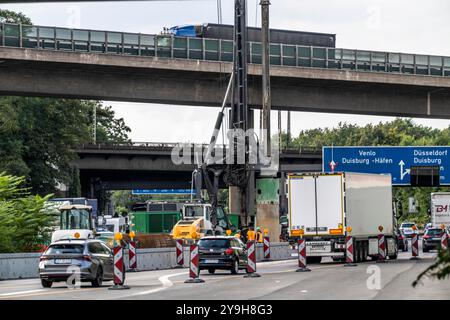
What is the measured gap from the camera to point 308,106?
65.1 m

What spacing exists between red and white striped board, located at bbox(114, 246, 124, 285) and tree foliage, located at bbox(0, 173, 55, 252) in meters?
14.1

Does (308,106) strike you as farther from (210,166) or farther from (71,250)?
(71,250)

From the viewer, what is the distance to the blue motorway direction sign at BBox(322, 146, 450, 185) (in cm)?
6750

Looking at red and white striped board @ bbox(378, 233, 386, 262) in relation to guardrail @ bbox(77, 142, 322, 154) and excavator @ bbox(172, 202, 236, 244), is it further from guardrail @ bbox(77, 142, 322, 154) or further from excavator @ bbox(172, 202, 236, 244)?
guardrail @ bbox(77, 142, 322, 154)

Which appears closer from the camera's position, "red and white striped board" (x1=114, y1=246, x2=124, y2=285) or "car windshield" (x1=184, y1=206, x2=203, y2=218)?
"red and white striped board" (x1=114, y1=246, x2=124, y2=285)

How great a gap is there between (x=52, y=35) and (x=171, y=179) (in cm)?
4976

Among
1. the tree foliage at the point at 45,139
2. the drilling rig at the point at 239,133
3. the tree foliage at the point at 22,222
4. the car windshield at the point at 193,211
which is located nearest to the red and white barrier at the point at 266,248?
the drilling rig at the point at 239,133

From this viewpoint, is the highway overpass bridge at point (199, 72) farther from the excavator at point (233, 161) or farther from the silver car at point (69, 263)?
the silver car at point (69, 263)

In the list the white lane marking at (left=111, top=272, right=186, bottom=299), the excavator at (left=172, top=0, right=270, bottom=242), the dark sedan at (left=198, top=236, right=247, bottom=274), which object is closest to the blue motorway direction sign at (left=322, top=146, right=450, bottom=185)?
the excavator at (left=172, top=0, right=270, bottom=242)

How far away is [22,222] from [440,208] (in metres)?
37.8

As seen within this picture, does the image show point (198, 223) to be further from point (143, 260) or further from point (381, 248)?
point (381, 248)

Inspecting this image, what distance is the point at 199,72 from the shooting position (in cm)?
6191

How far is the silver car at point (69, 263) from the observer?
31844 mm

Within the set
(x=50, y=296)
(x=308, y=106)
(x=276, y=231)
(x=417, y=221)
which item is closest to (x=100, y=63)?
Answer: (x=308, y=106)
